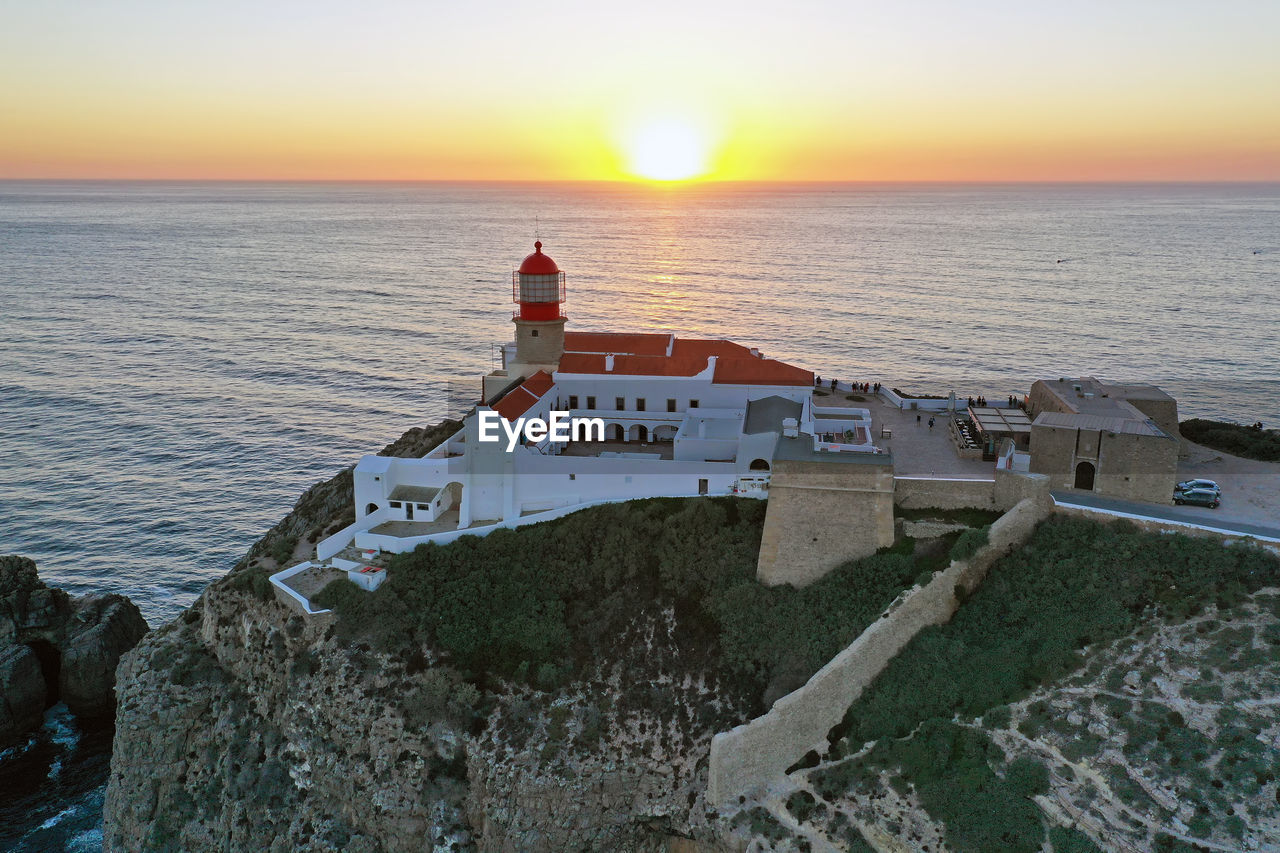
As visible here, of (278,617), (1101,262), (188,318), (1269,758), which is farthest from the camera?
(1101,262)

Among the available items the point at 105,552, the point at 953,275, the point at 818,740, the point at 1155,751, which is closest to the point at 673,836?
the point at 818,740

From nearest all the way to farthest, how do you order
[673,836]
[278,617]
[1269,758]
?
[1269,758] < [673,836] < [278,617]

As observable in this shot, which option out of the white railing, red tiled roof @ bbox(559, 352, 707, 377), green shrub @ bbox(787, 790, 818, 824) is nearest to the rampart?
green shrub @ bbox(787, 790, 818, 824)

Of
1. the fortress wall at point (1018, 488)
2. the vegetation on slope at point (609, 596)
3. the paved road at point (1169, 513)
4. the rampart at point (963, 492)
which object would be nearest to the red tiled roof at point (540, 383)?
the vegetation on slope at point (609, 596)

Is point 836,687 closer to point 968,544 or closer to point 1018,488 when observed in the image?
point 968,544

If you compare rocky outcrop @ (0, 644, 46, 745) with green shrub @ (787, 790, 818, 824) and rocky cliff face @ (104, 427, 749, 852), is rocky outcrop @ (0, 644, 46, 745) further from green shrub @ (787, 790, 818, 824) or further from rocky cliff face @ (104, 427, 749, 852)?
green shrub @ (787, 790, 818, 824)

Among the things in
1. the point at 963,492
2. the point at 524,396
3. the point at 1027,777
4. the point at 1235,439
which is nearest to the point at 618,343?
the point at 524,396

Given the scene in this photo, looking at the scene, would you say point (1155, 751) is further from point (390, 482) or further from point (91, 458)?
point (91, 458)
